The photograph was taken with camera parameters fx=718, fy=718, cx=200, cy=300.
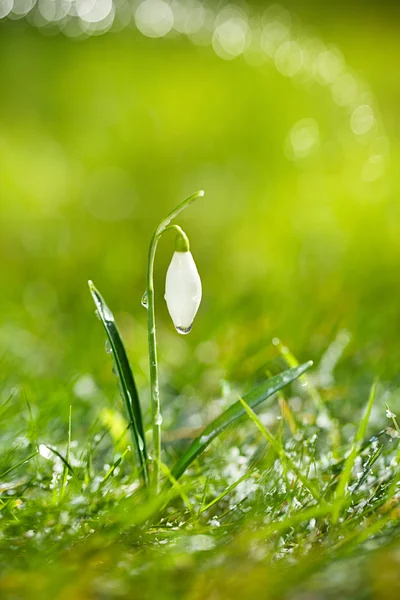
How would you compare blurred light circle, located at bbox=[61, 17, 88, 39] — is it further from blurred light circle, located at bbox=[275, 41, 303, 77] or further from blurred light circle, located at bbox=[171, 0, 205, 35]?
blurred light circle, located at bbox=[275, 41, 303, 77]

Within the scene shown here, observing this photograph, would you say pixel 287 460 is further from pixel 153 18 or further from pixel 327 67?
pixel 153 18

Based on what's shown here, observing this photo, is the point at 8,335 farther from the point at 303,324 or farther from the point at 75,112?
the point at 75,112

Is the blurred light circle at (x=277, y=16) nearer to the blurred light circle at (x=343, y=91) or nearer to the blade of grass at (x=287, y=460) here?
the blurred light circle at (x=343, y=91)

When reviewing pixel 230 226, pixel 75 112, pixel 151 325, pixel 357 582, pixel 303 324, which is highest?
pixel 75 112

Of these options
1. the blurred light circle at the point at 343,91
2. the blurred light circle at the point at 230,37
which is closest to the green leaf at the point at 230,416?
the blurred light circle at the point at 343,91

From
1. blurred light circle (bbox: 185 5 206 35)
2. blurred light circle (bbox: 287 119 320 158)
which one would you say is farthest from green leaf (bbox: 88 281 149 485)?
blurred light circle (bbox: 185 5 206 35)

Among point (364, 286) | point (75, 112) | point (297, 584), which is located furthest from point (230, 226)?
point (297, 584)
